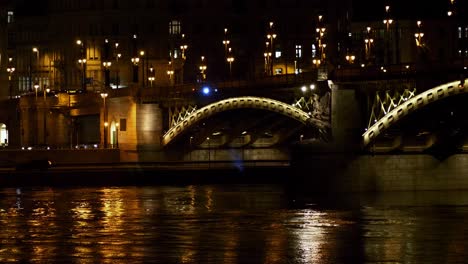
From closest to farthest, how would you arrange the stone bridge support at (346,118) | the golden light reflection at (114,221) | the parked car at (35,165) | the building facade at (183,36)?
1. the golden light reflection at (114,221)
2. the stone bridge support at (346,118)
3. the parked car at (35,165)
4. the building facade at (183,36)

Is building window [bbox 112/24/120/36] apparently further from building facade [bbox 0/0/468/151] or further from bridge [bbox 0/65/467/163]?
bridge [bbox 0/65/467/163]

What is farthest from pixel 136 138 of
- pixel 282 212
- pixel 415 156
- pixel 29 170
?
pixel 282 212

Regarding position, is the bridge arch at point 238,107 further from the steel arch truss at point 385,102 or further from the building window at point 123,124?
the building window at point 123,124

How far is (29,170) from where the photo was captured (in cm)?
10188

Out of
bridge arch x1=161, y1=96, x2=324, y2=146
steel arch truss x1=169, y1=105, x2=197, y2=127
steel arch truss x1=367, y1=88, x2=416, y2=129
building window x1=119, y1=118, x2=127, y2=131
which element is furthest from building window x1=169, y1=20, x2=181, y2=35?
steel arch truss x1=367, y1=88, x2=416, y2=129

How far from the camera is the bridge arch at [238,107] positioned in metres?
92.0

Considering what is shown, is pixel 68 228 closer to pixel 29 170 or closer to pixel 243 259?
pixel 243 259

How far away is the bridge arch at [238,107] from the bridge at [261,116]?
9 centimetres

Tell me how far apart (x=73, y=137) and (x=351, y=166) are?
182 feet

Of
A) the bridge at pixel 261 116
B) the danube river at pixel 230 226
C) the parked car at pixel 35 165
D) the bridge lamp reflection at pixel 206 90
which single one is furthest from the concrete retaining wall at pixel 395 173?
the parked car at pixel 35 165

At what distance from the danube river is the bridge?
431cm

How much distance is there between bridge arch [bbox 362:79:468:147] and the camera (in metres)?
78.8

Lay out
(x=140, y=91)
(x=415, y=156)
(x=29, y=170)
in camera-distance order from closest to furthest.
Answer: (x=415, y=156) < (x=29, y=170) < (x=140, y=91)

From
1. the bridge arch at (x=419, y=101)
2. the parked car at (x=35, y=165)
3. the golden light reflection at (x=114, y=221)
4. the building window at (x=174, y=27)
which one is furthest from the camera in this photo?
the building window at (x=174, y=27)
